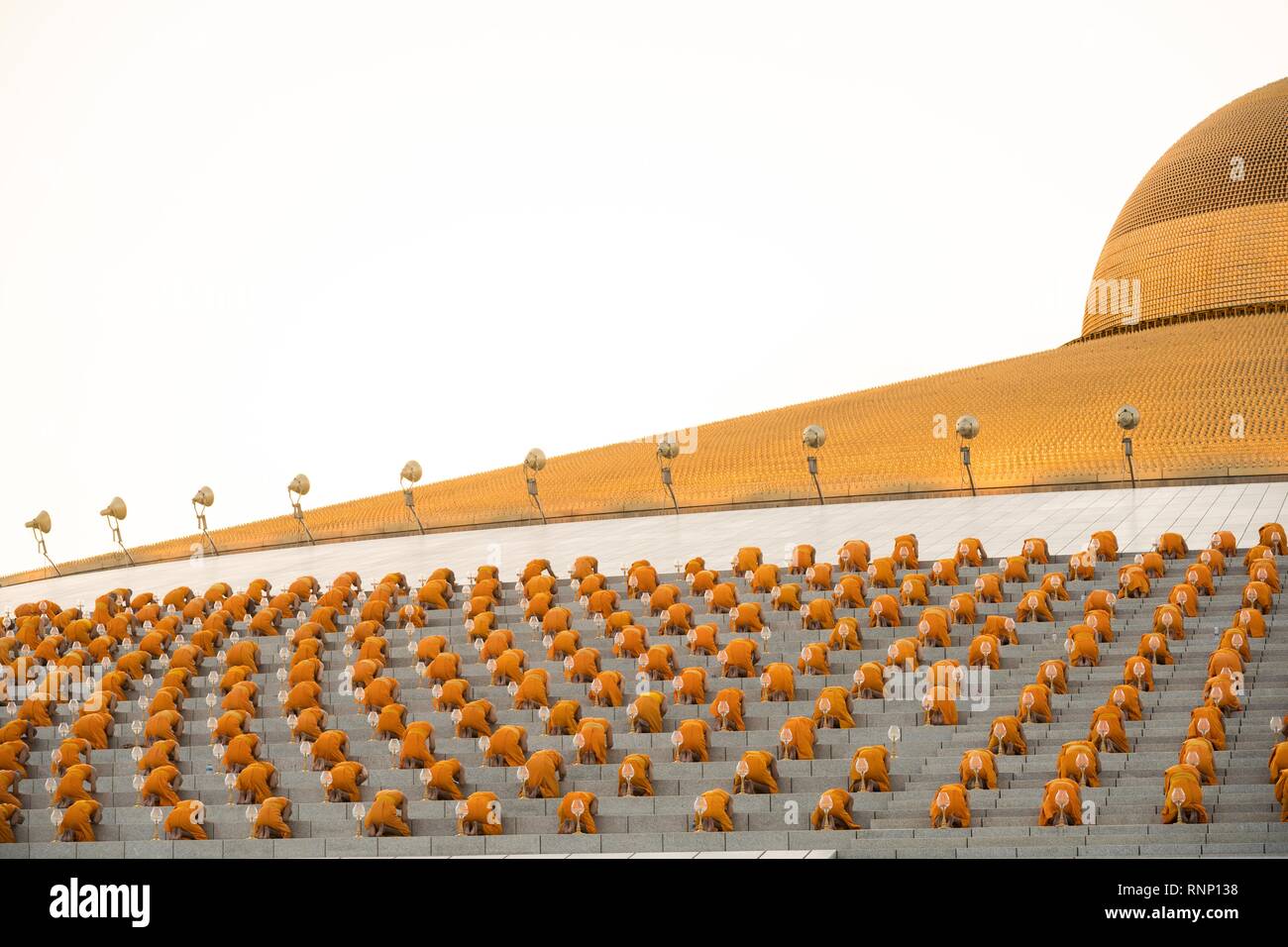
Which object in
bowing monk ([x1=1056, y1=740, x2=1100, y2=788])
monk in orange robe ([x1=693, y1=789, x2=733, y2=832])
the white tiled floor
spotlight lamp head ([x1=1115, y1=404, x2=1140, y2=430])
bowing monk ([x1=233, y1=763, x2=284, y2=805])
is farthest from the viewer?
spotlight lamp head ([x1=1115, y1=404, x2=1140, y2=430])

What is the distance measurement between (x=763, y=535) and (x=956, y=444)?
4798 millimetres

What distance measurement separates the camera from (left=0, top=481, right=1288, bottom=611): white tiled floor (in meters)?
21.0

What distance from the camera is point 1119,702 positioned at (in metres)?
14.2

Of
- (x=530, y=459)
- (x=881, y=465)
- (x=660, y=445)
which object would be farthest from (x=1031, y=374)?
(x=530, y=459)

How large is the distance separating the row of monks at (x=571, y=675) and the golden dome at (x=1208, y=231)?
604 inches

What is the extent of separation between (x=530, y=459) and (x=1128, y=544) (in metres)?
10.9

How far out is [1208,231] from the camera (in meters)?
33.0

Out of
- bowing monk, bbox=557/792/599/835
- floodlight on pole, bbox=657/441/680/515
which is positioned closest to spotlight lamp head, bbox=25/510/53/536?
floodlight on pole, bbox=657/441/680/515

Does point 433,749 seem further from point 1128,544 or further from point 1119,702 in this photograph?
point 1128,544

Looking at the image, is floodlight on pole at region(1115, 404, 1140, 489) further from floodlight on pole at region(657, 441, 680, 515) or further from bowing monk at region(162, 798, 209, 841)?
bowing monk at region(162, 798, 209, 841)

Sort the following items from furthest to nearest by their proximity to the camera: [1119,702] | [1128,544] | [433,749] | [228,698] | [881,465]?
[881,465], [1128,544], [228,698], [433,749], [1119,702]

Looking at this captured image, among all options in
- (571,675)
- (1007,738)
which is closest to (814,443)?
(571,675)

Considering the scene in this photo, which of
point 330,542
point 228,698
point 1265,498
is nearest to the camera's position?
point 228,698

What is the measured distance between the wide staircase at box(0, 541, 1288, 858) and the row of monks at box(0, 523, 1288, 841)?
154 millimetres
